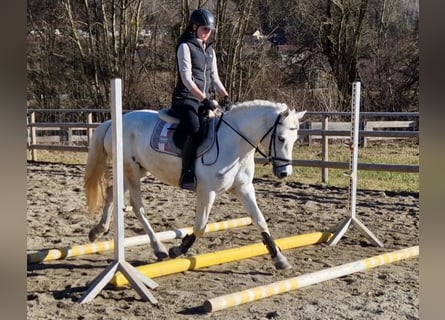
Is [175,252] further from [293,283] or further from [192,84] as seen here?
[192,84]

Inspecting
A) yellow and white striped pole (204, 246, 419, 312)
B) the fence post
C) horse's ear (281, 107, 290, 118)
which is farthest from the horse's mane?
the fence post

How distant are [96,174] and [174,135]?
939 millimetres

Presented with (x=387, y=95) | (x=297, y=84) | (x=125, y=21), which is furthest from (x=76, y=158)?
(x=387, y=95)

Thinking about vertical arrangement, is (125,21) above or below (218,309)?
above

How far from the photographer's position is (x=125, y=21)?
Answer: 60.3ft

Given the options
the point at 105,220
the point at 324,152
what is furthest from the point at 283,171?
the point at 324,152

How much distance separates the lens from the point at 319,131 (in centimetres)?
988

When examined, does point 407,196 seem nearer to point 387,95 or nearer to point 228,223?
point 228,223

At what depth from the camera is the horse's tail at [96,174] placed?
5.17m

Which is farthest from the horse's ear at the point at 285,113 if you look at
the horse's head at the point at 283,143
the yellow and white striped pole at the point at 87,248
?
the yellow and white striped pole at the point at 87,248

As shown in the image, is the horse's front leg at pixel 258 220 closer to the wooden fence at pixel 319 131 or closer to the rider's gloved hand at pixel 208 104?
the rider's gloved hand at pixel 208 104

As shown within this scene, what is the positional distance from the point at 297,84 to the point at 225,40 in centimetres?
273

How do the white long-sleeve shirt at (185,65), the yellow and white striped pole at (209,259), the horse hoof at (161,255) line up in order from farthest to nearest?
the horse hoof at (161,255) < the white long-sleeve shirt at (185,65) < the yellow and white striped pole at (209,259)

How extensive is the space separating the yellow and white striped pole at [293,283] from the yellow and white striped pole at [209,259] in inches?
28.9
